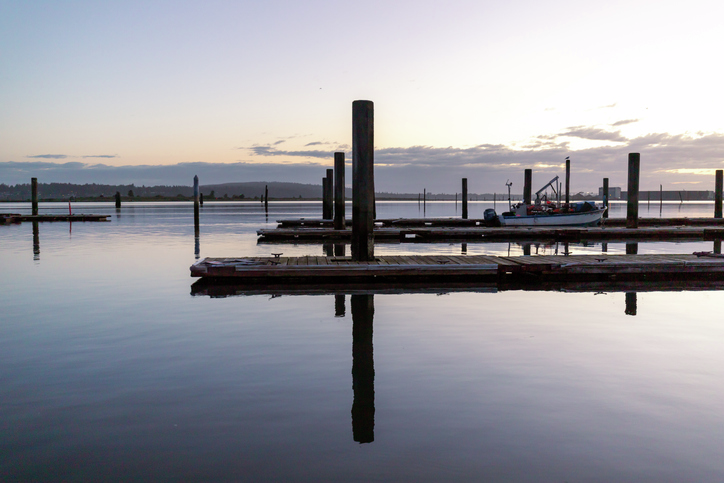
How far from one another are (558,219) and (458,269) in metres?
24.2

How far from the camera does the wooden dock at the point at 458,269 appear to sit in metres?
14.0

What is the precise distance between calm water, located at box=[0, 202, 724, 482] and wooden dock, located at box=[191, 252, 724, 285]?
156 cm

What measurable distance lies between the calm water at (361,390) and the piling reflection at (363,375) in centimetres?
3

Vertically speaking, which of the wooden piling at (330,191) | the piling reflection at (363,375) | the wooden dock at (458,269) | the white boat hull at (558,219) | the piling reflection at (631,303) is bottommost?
the piling reflection at (363,375)

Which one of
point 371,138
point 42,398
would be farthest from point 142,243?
point 42,398

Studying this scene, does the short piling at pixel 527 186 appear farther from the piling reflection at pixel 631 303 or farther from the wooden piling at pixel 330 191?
the piling reflection at pixel 631 303

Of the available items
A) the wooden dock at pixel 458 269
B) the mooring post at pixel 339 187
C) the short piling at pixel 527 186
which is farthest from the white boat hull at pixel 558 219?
the wooden dock at pixel 458 269

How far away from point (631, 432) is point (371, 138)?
32.4 ft

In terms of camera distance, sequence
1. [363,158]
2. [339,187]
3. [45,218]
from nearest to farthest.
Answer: [363,158] < [339,187] < [45,218]

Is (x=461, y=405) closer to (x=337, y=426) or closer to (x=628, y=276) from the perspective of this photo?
(x=337, y=426)

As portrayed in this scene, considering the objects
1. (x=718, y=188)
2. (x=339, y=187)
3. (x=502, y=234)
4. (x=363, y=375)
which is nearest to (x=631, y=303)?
(x=363, y=375)

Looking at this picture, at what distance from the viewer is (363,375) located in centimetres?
717

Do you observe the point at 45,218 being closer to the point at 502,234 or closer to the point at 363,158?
the point at 502,234

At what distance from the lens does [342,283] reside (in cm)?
1495
